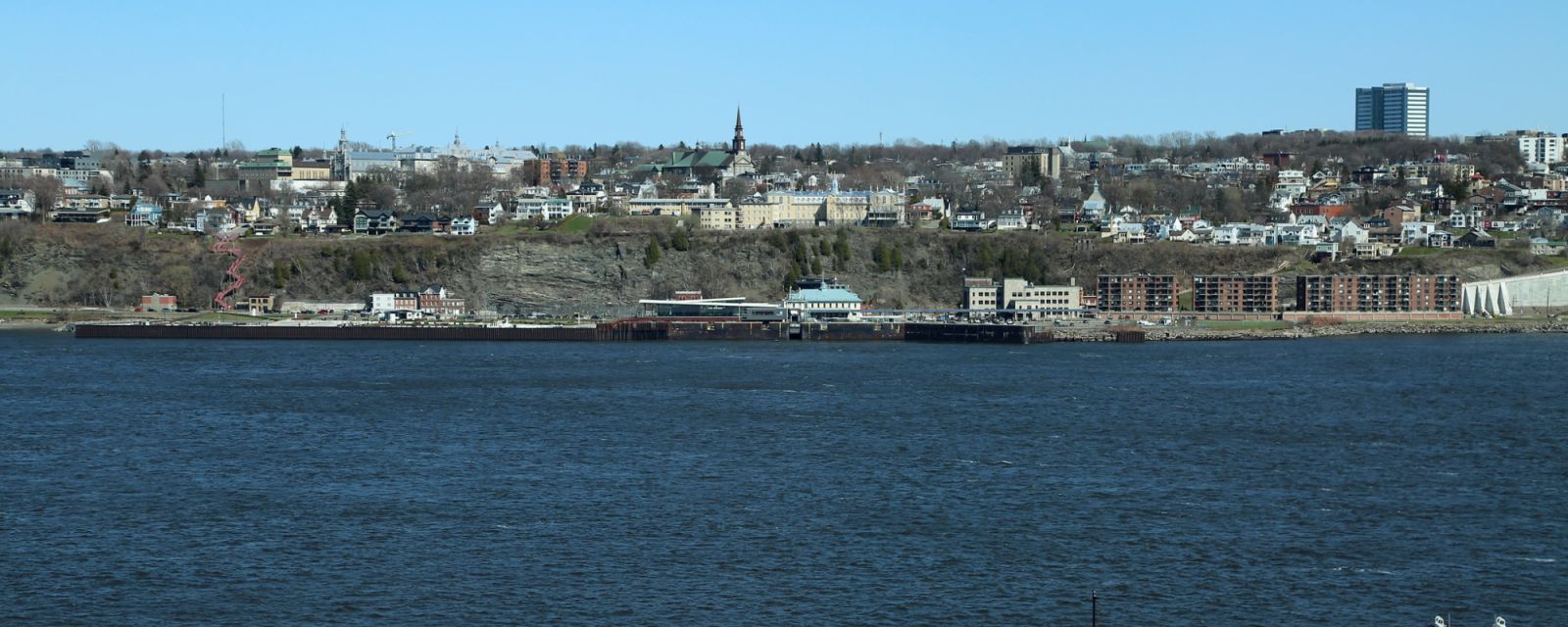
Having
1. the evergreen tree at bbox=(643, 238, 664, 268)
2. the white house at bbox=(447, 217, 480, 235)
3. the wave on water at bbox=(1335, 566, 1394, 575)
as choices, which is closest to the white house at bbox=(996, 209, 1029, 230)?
the evergreen tree at bbox=(643, 238, 664, 268)

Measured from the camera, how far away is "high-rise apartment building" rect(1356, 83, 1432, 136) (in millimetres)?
168375

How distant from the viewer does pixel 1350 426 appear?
3497 centimetres

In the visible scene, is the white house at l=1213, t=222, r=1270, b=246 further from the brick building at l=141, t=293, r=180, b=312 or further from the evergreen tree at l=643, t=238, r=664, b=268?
the brick building at l=141, t=293, r=180, b=312

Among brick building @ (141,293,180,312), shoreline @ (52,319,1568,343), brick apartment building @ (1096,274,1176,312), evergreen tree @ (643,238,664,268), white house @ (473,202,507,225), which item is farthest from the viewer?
white house @ (473,202,507,225)

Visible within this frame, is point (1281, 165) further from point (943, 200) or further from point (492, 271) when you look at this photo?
point (492, 271)

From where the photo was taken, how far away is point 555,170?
4584 inches

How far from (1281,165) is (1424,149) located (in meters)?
14.3

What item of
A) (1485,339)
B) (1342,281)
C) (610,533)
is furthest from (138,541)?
(1342,281)

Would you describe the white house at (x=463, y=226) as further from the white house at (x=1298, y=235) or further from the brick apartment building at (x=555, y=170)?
the white house at (x=1298, y=235)

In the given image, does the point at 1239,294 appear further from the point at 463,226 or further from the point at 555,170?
the point at 555,170

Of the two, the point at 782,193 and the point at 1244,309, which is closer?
the point at 1244,309

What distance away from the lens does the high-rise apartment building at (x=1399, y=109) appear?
168 m

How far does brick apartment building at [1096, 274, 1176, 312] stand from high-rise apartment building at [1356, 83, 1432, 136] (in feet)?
357

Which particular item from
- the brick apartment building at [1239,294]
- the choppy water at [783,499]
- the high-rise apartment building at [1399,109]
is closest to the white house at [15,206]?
the choppy water at [783,499]
